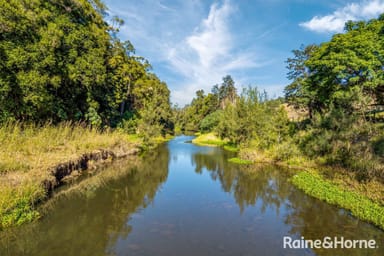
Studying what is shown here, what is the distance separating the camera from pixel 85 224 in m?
6.22

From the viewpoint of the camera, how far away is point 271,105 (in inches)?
878

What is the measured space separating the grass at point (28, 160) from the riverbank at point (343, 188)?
1008 cm

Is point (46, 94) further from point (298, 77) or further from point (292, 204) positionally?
point (298, 77)

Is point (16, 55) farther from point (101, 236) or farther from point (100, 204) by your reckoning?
point (101, 236)

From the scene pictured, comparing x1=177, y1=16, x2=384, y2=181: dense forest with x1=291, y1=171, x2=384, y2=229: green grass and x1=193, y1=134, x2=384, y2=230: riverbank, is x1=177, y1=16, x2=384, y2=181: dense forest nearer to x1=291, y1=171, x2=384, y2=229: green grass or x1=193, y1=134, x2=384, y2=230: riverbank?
x1=193, y1=134, x2=384, y2=230: riverbank

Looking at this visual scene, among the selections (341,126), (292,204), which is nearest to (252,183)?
(292,204)

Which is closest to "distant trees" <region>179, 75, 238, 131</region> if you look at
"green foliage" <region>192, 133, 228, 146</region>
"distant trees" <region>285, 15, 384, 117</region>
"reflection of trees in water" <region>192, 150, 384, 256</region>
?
"green foliage" <region>192, 133, 228, 146</region>

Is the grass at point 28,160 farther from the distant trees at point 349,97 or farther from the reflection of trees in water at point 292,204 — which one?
the distant trees at point 349,97

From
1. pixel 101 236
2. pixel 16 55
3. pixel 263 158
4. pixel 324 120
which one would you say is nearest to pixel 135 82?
pixel 16 55

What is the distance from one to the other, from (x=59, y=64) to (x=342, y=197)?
19007mm

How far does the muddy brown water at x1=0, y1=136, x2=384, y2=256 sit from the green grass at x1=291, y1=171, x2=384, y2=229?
11.9 inches

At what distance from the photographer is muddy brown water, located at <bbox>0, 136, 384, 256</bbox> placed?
508cm

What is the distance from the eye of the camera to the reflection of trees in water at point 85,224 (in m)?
4.97

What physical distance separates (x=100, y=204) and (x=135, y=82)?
26.9 metres
